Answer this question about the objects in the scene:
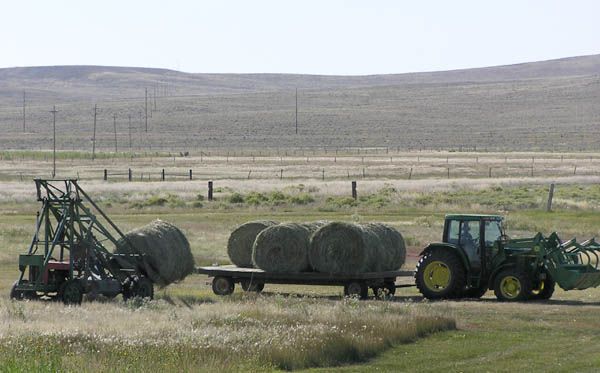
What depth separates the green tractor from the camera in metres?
24.4

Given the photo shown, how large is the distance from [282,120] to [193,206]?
428ft

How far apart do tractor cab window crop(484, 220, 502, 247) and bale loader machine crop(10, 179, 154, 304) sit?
7083mm

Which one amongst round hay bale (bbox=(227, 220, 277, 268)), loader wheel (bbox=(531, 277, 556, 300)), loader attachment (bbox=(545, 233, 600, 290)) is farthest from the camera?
round hay bale (bbox=(227, 220, 277, 268))

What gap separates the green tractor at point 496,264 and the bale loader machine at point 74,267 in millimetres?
6071

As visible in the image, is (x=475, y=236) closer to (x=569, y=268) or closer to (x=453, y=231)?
(x=453, y=231)

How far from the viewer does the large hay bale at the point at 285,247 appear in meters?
26.2

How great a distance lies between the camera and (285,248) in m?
26.2

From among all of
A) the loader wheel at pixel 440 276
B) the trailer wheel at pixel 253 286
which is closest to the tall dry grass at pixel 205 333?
the loader wheel at pixel 440 276

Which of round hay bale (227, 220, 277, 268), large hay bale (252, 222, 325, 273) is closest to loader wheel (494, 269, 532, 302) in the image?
large hay bale (252, 222, 325, 273)

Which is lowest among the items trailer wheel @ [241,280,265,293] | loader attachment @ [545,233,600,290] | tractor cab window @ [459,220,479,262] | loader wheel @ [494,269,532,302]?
trailer wheel @ [241,280,265,293]

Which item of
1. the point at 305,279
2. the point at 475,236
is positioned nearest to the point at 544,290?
the point at 475,236

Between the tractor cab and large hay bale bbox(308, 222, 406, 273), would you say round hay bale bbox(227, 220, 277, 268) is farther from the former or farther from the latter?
the tractor cab

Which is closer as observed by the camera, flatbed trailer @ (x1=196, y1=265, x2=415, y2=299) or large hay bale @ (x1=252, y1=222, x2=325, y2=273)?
flatbed trailer @ (x1=196, y1=265, x2=415, y2=299)

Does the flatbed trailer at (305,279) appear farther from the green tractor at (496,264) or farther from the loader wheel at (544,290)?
the loader wheel at (544,290)
